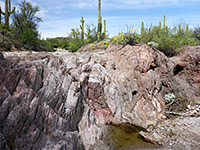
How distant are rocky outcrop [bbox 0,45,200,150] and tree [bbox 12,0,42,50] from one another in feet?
27.2

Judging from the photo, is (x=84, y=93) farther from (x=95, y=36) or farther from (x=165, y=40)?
(x=95, y=36)

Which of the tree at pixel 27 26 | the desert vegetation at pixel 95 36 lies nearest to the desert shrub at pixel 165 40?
the desert vegetation at pixel 95 36

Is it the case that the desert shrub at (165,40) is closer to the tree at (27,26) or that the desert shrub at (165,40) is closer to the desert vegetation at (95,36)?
the desert vegetation at (95,36)

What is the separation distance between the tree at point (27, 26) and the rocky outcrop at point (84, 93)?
27.2ft

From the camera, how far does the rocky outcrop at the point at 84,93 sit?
4195 millimetres

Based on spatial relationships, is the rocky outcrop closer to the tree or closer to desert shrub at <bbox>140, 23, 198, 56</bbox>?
desert shrub at <bbox>140, 23, 198, 56</bbox>

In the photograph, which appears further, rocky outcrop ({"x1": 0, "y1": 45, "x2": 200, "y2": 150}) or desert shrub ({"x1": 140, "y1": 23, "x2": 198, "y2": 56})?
desert shrub ({"x1": 140, "y1": 23, "x2": 198, "y2": 56})

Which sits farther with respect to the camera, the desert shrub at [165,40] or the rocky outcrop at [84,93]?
the desert shrub at [165,40]

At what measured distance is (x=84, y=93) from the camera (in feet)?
24.9

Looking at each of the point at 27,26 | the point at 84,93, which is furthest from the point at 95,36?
the point at 84,93

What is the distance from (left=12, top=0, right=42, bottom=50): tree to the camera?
15492mm

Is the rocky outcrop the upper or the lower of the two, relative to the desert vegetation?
lower

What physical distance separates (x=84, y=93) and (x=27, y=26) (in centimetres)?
1266

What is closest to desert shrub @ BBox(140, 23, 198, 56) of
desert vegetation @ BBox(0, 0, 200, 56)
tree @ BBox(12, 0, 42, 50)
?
desert vegetation @ BBox(0, 0, 200, 56)
